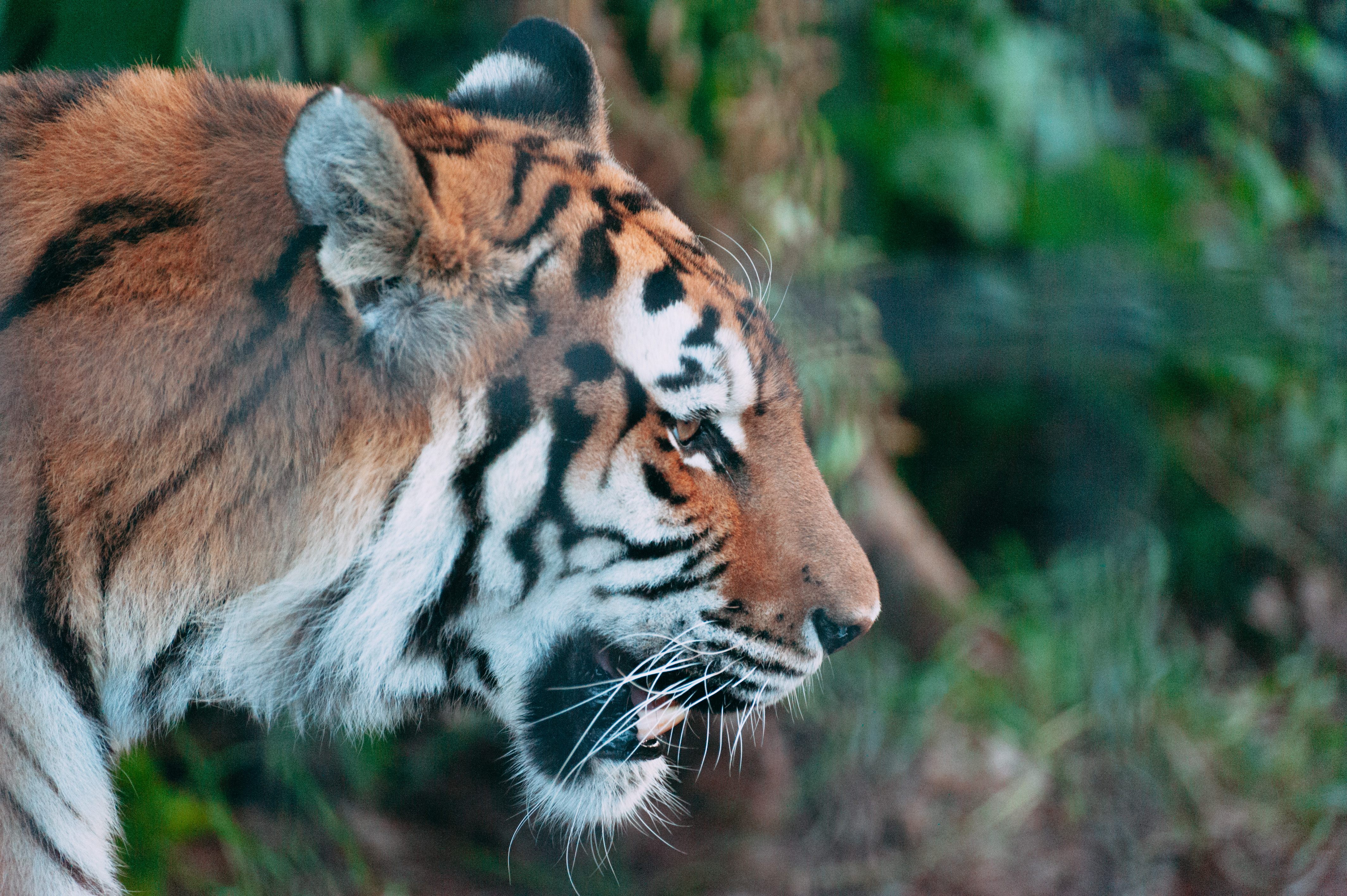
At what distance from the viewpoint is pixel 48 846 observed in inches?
34.1

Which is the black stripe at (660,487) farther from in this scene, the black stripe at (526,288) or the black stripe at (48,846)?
the black stripe at (48,846)

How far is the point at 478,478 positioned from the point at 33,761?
448mm

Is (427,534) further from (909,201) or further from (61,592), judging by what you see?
(909,201)

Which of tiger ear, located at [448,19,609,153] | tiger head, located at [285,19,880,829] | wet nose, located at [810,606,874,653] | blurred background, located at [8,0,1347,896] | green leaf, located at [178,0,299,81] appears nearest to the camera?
tiger head, located at [285,19,880,829]

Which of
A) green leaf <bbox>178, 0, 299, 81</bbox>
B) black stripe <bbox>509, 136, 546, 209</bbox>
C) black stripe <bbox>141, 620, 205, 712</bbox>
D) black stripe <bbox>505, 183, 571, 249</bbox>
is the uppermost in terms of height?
green leaf <bbox>178, 0, 299, 81</bbox>

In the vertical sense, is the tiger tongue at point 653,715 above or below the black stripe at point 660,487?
below

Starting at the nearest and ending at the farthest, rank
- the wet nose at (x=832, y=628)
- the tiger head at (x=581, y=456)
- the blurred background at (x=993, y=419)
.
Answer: the tiger head at (x=581, y=456) < the wet nose at (x=832, y=628) < the blurred background at (x=993, y=419)

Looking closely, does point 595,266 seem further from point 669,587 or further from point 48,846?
point 48,846

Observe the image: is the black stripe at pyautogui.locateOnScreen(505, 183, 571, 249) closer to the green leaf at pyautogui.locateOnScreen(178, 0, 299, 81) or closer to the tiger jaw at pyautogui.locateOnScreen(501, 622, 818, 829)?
the tiger jaw at pyautogui.locateOnScreen(501, 622, 818, 829)

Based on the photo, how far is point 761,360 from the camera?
102 centimetres

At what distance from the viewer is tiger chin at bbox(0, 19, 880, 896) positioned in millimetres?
843

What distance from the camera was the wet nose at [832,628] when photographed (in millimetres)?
999

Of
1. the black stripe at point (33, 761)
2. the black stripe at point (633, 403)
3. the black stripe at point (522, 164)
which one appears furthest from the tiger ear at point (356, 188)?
the black stripe at point (33, 761)

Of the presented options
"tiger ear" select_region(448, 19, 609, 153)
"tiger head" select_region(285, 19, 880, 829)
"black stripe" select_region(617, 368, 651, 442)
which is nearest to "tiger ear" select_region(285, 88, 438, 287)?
"tiger head" select_region(285, 19, 880, 829)
